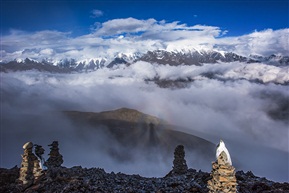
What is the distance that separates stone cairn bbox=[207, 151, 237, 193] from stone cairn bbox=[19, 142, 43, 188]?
12549mm

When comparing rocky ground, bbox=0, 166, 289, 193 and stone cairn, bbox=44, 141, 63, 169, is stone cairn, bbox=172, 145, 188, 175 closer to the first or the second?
rocky ground, bbox=0, 166, 289, 193

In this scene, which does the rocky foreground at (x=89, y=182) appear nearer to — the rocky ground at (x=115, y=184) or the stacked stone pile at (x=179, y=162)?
the rocky ground at (x=115, y=184)

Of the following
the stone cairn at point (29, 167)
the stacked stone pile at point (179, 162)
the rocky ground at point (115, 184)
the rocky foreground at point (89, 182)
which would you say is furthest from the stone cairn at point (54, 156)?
the stacked stone pile at point (179, 162)

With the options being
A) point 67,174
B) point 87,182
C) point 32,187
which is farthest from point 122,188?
point 32,187

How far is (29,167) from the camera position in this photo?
65.9 ft

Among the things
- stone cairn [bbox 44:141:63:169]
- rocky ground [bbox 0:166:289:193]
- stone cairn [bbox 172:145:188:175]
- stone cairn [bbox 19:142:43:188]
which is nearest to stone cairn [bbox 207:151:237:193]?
rocky ground [bbox 0:166:289:193]

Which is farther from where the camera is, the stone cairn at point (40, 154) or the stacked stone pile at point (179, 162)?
the stacked stone pile at point (179, 162)

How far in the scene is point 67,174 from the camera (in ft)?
67.3

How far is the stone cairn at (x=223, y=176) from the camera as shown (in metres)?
13.0

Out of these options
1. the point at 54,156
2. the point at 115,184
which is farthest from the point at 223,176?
the point at 54,156

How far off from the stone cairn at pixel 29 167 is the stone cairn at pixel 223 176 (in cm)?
1255

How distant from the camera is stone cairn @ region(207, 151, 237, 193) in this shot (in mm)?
13039

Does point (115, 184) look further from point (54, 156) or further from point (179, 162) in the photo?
point (179, 162)

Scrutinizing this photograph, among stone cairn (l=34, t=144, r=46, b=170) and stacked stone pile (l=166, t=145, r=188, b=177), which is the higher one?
stacked stone pile (l=166, t=145, r=188, b=177)
